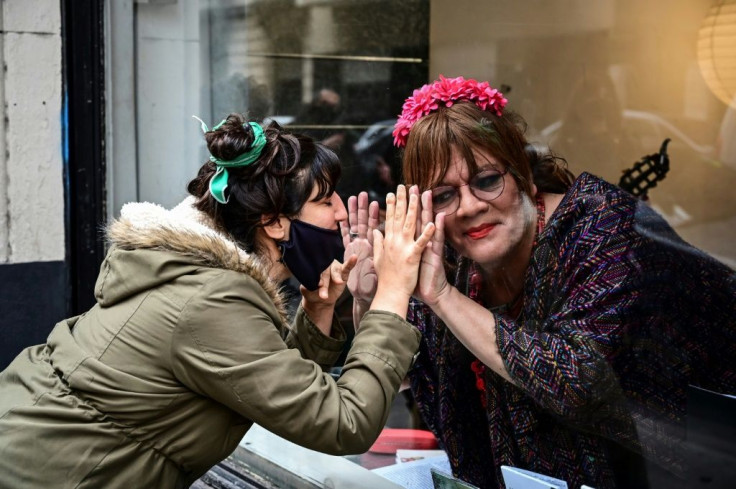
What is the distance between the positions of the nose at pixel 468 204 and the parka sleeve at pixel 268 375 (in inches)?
20.9

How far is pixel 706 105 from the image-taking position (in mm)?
3992

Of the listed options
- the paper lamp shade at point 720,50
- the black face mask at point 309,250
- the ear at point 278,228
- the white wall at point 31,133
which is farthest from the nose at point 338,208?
the white wall at point 31,133

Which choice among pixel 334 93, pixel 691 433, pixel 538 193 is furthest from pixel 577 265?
pixel 334 93

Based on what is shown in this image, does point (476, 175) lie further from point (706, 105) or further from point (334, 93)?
point (334, 93)

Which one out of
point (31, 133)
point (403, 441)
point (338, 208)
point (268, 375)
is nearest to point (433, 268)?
point (338, 208)

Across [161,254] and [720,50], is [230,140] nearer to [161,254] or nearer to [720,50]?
[161,254]

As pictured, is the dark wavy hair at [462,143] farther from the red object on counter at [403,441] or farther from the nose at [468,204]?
the red object on counter at [403,441]

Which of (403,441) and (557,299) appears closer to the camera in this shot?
(557,299)

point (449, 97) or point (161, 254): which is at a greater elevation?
point (449, 97)

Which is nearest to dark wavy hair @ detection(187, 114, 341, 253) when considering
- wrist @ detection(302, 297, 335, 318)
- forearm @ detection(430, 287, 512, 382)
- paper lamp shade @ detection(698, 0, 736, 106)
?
wrist @ detection(302, 297, 335, 318)

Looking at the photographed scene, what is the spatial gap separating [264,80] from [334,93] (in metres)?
0.41

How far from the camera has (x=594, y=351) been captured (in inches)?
100

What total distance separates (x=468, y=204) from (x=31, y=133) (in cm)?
322

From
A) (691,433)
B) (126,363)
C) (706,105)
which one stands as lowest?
(691,433)
